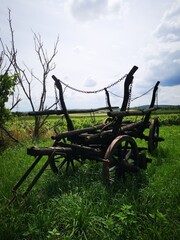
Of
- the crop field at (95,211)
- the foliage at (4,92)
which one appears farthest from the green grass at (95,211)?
the foliage at (4,92)

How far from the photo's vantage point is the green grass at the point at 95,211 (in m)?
3.13

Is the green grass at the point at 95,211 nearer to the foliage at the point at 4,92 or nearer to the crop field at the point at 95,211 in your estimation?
the crop field at the point at 95,211

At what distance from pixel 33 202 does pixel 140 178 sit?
246 centimetres

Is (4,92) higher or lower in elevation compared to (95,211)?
higher

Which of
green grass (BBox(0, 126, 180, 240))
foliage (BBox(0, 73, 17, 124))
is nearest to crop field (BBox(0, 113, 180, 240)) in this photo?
green grass (BBox(0, 126, 180, 240))

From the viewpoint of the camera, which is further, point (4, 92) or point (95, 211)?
point (4, 92)

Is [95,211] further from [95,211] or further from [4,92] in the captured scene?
[4,92]

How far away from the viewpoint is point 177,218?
139 inches

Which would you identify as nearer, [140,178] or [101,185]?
[101,185]

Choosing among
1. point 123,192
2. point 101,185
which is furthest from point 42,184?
point 123,192

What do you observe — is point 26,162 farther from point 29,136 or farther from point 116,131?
point 29,136

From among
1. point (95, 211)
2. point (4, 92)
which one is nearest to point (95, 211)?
point (95, 211)

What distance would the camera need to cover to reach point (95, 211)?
139 inches

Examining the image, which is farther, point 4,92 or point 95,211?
point 4,92
